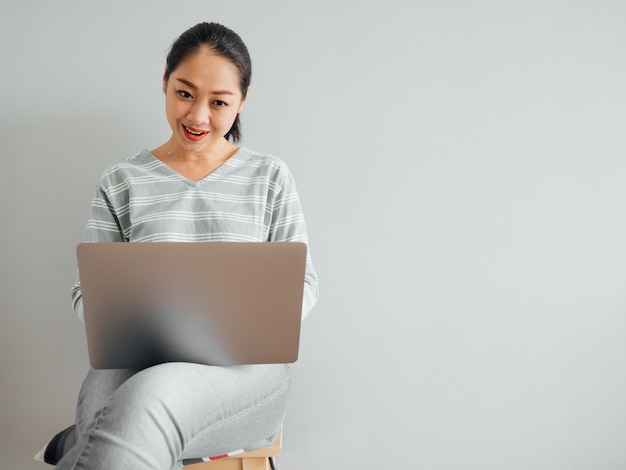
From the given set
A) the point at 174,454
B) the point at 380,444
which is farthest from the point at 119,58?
the point at 380,444

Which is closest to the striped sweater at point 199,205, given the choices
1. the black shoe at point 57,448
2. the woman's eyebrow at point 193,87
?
the woman's eyebrow at point 193,87

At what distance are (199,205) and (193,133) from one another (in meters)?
0.14

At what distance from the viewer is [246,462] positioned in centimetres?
104

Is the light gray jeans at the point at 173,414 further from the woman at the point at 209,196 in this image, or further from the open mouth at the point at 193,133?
the open mouth at the point at 193,133

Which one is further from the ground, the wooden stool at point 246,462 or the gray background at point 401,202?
the gray background at point 401,202

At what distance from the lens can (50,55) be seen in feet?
4.49

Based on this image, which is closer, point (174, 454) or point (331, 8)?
point (174, 454)

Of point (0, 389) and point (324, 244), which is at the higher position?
point (324, 244)

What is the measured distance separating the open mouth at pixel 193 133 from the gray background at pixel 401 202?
0.22m

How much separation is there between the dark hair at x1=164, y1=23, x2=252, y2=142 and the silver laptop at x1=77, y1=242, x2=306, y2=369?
1.52 ft

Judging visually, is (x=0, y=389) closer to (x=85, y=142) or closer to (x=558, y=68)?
(x=85, y=142)

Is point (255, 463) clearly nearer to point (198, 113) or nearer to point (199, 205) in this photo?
point (199, 205)

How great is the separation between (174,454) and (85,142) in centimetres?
81

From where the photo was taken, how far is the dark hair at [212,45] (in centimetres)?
112
